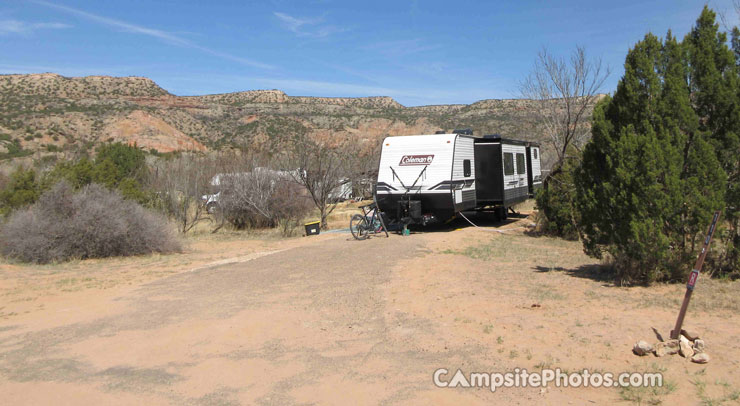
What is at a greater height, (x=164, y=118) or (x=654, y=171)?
(x=164, y=118)

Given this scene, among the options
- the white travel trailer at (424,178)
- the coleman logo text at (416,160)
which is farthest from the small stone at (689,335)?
the coleman logo text at (416,160)

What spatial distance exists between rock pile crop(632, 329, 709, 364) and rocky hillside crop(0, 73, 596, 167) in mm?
30460

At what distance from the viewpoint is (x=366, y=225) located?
1421 centimetres

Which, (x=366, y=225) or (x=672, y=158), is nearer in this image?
(x=672, y=158)

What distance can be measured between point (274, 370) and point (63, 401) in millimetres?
1669

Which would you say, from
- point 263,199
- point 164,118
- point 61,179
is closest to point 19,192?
point 61,179

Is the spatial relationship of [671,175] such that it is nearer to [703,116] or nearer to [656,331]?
[703,116]

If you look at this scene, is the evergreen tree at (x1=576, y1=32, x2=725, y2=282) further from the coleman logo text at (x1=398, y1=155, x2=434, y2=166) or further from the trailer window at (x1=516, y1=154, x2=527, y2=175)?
the trailer window at (x1=516, y1=154, x2=527, y2=175)

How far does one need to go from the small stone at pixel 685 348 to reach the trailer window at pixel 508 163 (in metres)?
12.2

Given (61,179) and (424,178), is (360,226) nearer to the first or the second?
(424,178)

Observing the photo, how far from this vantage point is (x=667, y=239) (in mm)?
6871

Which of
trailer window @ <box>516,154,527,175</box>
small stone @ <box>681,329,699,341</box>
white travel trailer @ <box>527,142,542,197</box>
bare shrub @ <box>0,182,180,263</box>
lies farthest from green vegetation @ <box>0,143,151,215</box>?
small stone @ <box>681,329,699,341</box>

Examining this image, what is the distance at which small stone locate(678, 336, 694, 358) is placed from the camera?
451 cm

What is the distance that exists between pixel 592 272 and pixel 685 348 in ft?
12.1
